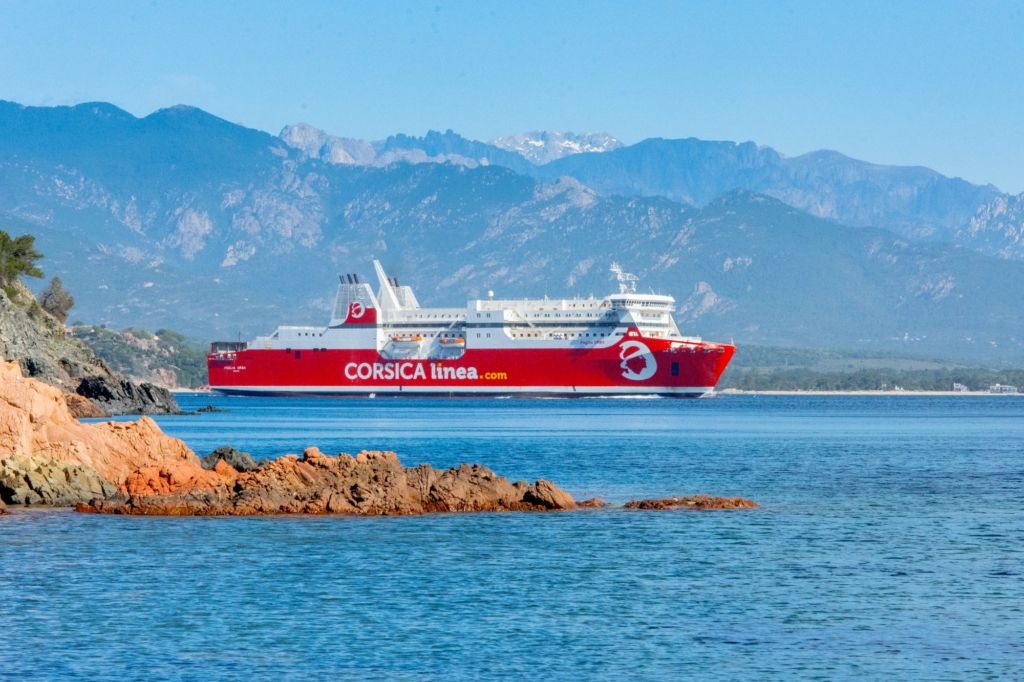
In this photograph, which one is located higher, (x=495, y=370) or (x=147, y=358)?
(x=147, y=358)

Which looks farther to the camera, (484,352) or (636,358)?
(484,352)

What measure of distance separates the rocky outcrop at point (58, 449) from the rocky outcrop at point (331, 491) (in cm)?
107

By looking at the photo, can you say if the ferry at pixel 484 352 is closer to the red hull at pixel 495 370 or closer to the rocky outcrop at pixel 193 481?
Answer: the red hull at pixel 495 370

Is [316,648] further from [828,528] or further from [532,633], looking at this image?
[828,528]

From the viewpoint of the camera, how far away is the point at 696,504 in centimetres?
3183

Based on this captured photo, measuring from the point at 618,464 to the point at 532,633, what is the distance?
2609 centimetres

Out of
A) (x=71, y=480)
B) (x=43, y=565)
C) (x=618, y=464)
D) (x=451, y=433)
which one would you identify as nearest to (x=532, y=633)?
(x=43, y=565)

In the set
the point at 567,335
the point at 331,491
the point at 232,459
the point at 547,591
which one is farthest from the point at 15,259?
the point at 547,591

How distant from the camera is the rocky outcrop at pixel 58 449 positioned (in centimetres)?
3119

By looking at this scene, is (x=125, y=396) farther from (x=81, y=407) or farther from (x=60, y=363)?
(x=81, y=407)

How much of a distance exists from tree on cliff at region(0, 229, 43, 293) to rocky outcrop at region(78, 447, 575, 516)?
54934 millimetres

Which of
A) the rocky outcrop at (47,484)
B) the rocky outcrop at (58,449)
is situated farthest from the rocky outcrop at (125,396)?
the rocky outcrop at (47,484)

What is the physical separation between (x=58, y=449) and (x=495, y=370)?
7357 cm

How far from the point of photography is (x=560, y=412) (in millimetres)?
88188
